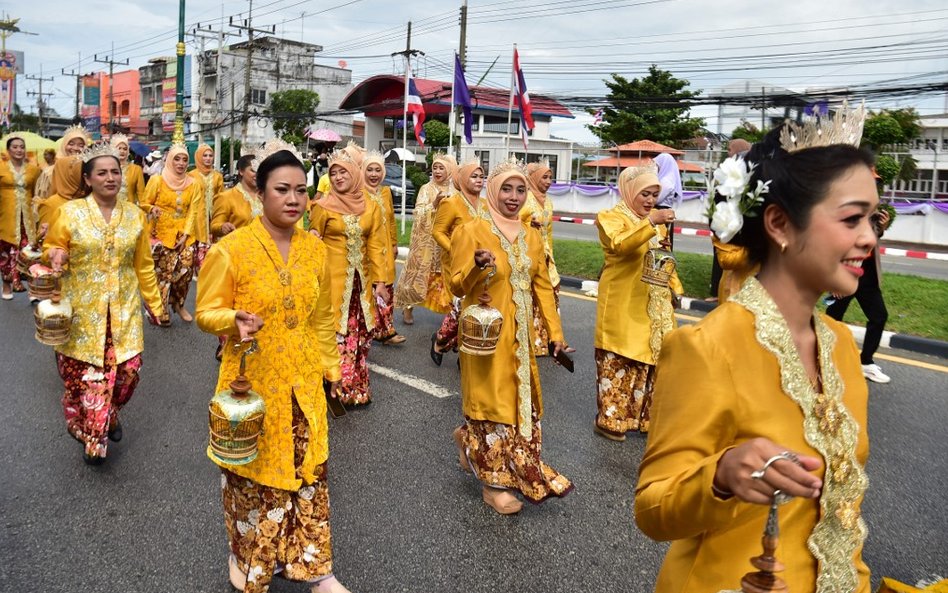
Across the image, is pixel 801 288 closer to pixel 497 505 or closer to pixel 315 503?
pixel 315 503

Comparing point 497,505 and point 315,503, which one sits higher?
point 315,503

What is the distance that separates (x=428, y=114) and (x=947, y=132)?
27103 mm

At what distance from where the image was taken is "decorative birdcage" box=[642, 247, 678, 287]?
512 cm

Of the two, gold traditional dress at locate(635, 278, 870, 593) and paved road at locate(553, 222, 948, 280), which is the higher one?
paved road at locate(553, 222, 948, 280)

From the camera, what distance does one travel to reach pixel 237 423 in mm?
2797

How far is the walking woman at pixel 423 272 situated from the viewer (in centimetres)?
883

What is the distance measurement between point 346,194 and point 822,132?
4.74 m

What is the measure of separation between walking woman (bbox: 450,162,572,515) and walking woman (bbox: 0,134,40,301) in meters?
7.83

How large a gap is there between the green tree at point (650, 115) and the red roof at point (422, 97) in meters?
9.39

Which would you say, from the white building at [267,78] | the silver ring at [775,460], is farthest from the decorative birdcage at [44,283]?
the white building at [267,78]

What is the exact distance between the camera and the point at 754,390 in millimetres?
1668

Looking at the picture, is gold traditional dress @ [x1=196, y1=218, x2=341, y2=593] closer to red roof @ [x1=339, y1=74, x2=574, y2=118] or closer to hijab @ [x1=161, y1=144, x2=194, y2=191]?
hijab @ [x1=161, y1=144, x2=194, y2=191]

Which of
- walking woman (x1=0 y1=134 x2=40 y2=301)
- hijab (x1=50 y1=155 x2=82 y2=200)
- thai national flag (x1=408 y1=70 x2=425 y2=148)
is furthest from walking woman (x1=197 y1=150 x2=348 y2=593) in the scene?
thai national flag (x1=408 y1=70 x2=425 y2=148)

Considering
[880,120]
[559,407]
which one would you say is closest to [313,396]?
[559,407]
